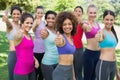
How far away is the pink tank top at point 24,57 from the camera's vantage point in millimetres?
4262

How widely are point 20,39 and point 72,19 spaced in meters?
0.82

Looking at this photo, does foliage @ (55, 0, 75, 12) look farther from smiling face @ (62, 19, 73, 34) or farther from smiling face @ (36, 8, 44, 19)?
smiling face @ (62, 19, 73, 34)

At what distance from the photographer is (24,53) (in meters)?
4.34

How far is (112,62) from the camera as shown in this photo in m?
4.52

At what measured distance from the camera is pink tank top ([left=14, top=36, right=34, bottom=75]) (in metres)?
4.26

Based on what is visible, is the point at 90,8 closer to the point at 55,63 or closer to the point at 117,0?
the point at 55,63

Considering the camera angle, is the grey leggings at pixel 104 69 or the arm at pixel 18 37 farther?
the grey leggings at pixel 104 69

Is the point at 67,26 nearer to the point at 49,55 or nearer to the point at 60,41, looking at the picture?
the point at 60,41

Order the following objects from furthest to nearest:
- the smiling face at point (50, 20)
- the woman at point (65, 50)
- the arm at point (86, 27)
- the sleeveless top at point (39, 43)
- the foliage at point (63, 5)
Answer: the foliage at point (63, 5), the sleeveless top at point (39, 43), the arm at point (86, 27), the smiling face at point (50, 20), the woman at point (65, 50)

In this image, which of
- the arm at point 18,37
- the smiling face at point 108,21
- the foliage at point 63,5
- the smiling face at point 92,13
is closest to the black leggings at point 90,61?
the smiling face at point 92,13

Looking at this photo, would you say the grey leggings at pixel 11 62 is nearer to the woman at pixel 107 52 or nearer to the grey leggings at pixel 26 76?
the grey leggings at pixel 26 76

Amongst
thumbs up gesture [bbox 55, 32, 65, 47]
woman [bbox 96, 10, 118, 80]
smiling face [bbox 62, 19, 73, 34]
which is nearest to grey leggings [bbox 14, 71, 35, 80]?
thumbs up gesture [bbox 55, 32, 65, 47]

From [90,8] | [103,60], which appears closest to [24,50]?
[103,60]

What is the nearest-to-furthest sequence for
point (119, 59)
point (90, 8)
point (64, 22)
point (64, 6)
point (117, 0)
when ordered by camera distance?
point (64, 22) → point (90, 8) → point (119, 59) → point (64, 6) → point (117, 0)
